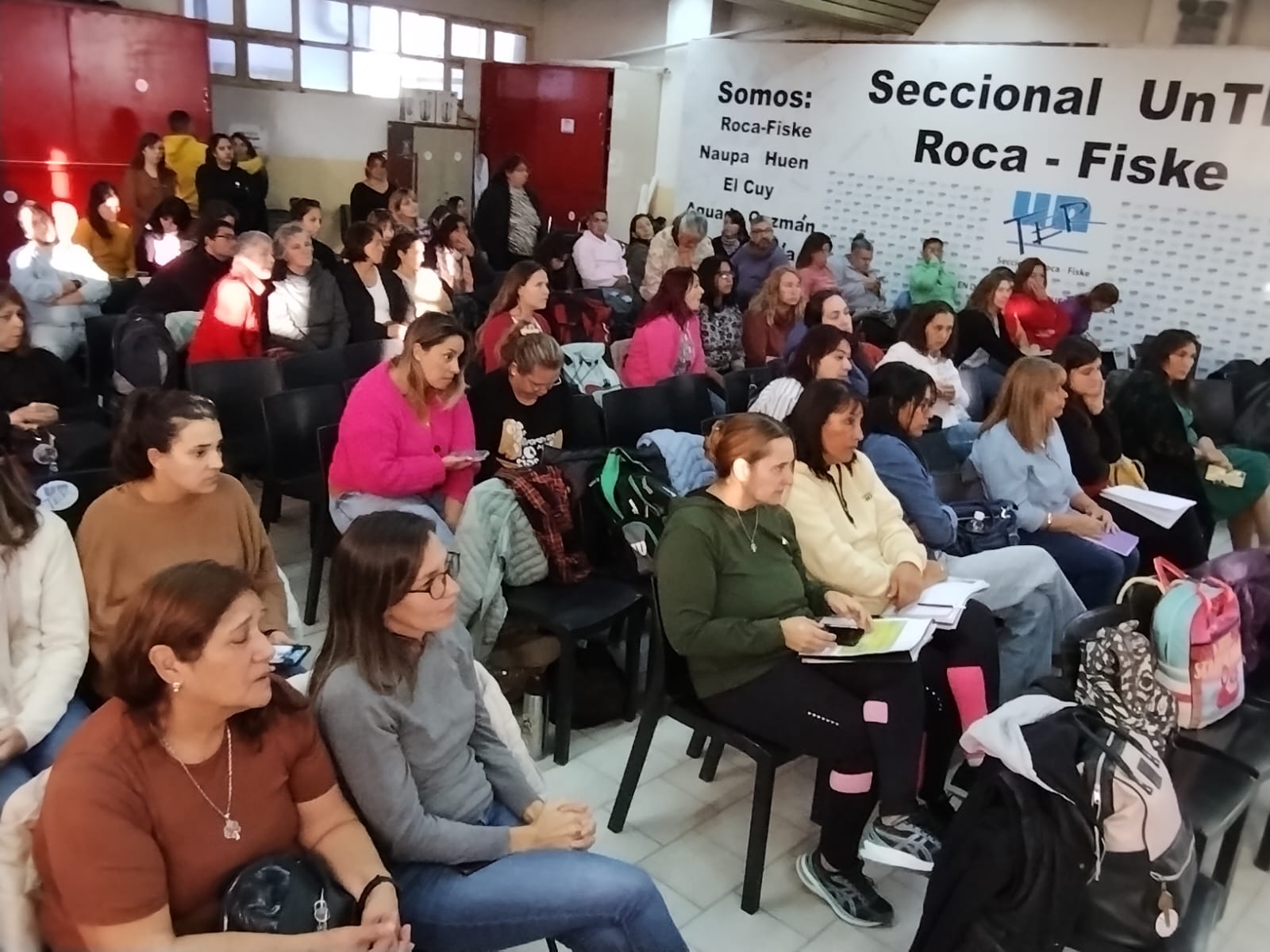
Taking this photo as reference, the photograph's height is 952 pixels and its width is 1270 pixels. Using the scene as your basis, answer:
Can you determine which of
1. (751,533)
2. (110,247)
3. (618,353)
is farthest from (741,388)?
(110,247)

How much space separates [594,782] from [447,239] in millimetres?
4119

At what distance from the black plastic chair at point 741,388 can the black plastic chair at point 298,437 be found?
1.57m

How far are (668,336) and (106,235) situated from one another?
3.81m

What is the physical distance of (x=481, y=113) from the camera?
980 cm

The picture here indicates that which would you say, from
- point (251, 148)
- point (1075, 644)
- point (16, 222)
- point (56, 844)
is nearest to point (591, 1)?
point (251, 148)

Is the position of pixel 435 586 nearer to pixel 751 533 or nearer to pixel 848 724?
pixel 751 533

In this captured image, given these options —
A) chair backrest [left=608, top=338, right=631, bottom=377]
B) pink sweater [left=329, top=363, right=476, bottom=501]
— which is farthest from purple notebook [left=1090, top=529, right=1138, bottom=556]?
chair backrest [left=608, top=338, right=631, bottom=377]

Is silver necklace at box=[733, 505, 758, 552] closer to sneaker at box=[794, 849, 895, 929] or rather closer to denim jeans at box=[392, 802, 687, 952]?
sneaker at box=[794, 849, 895, 929]

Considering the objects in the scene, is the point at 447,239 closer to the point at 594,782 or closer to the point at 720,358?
the point at 720,358

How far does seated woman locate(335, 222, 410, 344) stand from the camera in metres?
4.83

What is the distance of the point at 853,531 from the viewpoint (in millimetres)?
2730

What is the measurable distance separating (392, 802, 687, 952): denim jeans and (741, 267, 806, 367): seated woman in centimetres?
378

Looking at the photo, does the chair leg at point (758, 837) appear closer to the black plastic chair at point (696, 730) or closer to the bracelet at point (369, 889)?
the black plastic chair at point (696, 730)

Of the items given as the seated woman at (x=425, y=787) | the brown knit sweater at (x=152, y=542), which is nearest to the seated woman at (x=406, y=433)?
the brown knit sweater at (x=152, y=542)
